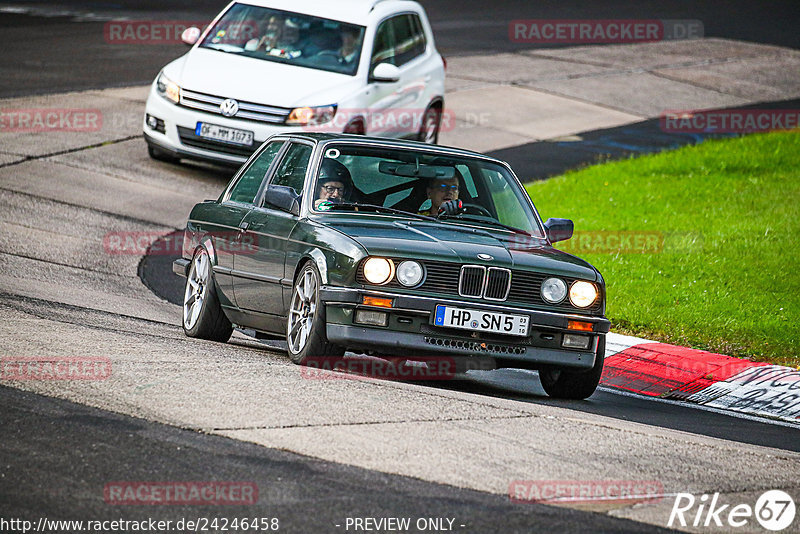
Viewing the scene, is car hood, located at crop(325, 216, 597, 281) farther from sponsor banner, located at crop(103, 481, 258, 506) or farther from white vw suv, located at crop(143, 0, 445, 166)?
white vw suv, located at crop(143, 0, 445, 166)

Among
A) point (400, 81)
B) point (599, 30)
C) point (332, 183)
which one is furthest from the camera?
point (599, 30)

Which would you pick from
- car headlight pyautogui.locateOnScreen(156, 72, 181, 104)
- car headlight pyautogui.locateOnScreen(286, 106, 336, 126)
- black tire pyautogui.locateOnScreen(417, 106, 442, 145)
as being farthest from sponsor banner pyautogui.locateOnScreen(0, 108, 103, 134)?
black tire pyautogui.locateOnScreen(417, 106, 442, 145)

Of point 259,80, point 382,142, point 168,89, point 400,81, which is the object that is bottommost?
point 382,142

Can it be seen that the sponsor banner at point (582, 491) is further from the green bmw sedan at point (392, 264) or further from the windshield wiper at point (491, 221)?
the windshield wiper at point (491, 221)

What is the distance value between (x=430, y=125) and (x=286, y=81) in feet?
10.5

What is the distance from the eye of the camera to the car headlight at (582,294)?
26.3ft

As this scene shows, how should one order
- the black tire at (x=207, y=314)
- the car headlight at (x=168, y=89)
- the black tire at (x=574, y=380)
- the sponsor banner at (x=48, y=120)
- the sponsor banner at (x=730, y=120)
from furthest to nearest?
the sponsor banner at (x=730, y=120)
the sponsor banner at (x=48, y=120)
the car headlight at (x=168, y=89)
the black tire at (x=207, y=314)
the black tire at (x=574, y=380)

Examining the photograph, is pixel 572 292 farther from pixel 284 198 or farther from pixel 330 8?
pixel 330 8

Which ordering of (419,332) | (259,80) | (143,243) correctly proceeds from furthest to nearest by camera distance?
(259,80) < (143,243) < (419,332)

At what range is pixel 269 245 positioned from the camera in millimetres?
8750

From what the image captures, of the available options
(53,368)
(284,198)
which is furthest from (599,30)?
(53,368)

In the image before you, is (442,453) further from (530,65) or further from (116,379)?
(530,65)

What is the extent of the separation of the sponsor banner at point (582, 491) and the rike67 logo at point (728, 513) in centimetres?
15

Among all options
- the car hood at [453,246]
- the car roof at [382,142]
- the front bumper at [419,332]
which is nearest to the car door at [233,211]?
the car roof at [382,142]
